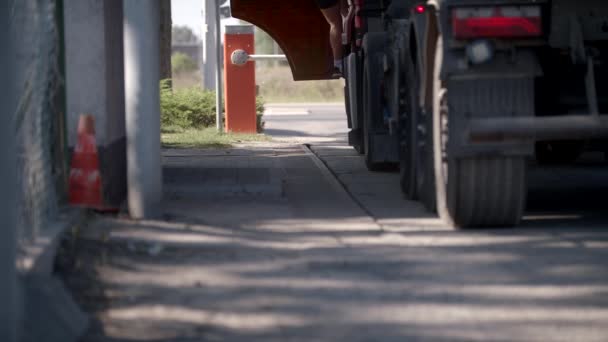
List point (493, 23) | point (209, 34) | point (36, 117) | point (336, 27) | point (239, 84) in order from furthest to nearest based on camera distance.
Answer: point (209, 34) < point (239, 84) < point (336, 27) < point (493, 23) < point (36, 117)

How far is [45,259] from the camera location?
212 inches

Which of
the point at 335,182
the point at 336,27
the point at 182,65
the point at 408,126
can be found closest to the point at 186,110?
the point at 336,27

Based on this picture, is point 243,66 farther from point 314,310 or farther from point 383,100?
point 314,310

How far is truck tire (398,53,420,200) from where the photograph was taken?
8258 millimetres

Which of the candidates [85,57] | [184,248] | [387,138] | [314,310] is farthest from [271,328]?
[387,138]

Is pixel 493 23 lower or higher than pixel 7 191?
higher

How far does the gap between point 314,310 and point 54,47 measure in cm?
286

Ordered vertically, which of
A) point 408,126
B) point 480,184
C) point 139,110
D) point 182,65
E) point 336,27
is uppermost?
point 336,27

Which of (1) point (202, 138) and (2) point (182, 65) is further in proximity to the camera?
(2) point (182, 65)

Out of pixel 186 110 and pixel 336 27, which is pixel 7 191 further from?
pixel 186 110

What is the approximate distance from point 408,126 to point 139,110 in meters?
2.30

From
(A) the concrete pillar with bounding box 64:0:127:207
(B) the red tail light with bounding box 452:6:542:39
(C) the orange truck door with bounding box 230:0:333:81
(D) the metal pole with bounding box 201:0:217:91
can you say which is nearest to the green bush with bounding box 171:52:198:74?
(D) the metal pole with bounding box 201:0:217:91

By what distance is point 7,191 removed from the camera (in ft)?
15.1

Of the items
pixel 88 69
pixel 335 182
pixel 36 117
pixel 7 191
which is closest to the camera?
pixel 7 191
